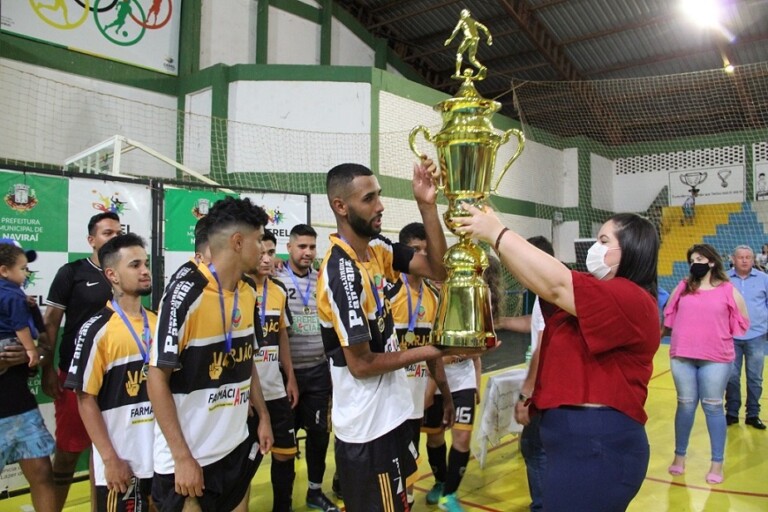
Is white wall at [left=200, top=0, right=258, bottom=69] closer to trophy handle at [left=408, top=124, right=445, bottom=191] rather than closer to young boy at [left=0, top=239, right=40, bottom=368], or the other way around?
young boy at [left=0, top=239, right=40, bottom=368]

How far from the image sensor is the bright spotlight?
41.6ft

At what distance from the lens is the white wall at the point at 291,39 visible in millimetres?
13070

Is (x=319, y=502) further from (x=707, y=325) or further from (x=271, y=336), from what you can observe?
(x=707, y=325)

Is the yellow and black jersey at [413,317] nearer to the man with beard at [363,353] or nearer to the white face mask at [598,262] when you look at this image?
the man with beard at [363,353]

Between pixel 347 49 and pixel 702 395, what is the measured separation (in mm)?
12512

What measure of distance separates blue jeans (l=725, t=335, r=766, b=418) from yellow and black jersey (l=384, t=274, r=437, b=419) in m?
4.12

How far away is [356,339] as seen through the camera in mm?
2066

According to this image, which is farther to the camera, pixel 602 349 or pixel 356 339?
pixel 356 339

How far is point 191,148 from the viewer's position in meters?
11.4

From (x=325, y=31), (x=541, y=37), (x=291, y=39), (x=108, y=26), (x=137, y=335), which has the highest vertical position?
(x=541, y=37)

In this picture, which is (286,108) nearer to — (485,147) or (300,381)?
(300,381)

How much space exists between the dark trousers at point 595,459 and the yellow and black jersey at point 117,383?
1891 mm

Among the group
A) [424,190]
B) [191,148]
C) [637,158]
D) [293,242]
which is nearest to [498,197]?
[637,158]

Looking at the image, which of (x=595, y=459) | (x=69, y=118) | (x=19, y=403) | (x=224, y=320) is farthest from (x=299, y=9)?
(x=595, y=459)
